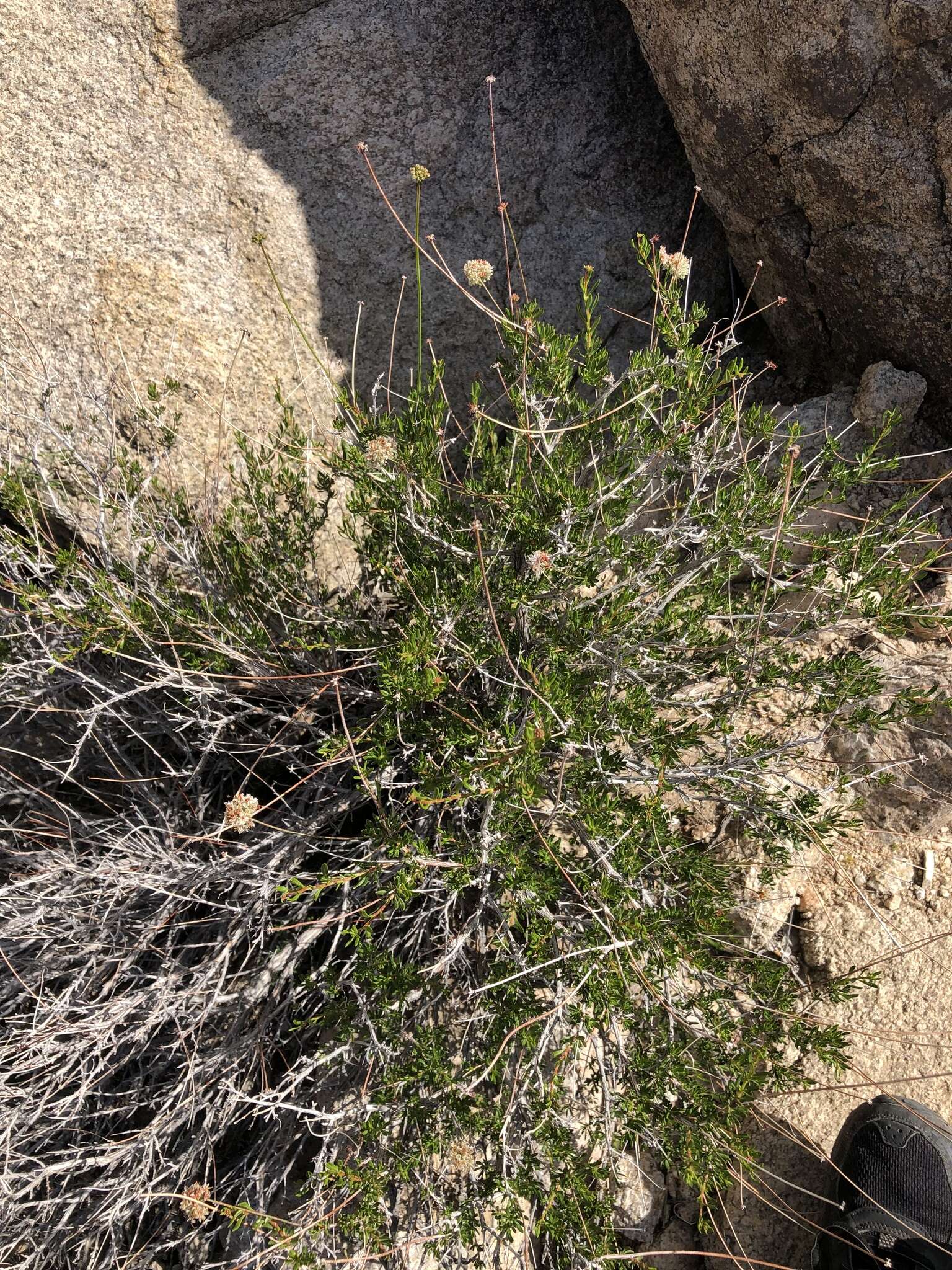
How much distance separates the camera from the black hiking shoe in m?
2.39

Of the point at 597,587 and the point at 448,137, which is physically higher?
the point at 448,137

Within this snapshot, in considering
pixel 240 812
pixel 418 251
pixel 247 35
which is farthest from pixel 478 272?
pixel 247 35

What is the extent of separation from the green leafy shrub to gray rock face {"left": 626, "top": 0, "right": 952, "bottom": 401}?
54 centimetres

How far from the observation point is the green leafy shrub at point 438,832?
2123mm

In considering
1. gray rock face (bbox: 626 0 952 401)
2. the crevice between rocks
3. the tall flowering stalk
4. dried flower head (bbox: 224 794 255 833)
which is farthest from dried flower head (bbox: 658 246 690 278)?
the crevice between rocks

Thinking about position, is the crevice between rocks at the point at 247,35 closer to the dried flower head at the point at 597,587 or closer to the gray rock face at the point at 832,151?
the gray rock face at the point at 832,151

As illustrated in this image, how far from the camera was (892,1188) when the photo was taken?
242cm

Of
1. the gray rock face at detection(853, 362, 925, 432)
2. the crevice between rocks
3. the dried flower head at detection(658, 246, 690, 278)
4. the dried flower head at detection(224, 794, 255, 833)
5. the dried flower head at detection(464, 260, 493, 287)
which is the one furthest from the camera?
the crevice between rocks

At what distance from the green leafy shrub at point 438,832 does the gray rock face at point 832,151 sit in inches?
21.3

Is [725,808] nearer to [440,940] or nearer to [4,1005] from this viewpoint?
[440,940]

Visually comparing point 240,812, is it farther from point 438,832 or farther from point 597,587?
point 597,587

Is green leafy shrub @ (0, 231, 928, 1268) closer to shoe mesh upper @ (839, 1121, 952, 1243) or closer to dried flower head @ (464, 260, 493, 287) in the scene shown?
dried flower head @ (464, 260, 493, 287)

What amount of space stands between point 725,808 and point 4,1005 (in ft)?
6.74

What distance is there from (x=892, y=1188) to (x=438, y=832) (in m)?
1.53
